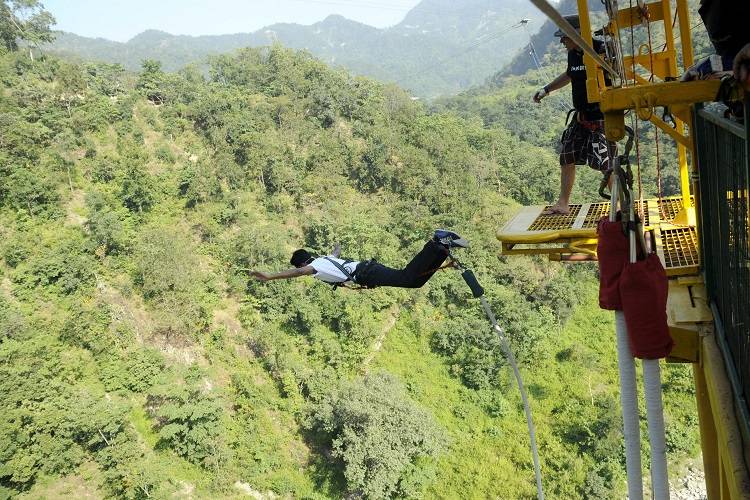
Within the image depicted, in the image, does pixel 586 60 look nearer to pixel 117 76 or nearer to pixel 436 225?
pixel 436 225

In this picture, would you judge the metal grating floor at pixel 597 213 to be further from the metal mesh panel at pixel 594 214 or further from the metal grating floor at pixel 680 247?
the metal grating floor at pixel 680 247

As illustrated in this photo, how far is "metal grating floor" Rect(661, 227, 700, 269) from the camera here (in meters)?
2.57

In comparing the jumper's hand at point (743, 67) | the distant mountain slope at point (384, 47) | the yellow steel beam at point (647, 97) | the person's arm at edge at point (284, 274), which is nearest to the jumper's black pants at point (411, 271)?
the person's arm at edge at point (284, 274)

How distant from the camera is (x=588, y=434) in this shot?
1273 centimetres

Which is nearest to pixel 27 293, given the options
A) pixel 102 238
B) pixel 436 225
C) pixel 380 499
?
pixel 102 238

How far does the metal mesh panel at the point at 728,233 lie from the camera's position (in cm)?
145

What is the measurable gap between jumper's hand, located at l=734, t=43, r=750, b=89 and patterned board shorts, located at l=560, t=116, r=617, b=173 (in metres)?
2.55

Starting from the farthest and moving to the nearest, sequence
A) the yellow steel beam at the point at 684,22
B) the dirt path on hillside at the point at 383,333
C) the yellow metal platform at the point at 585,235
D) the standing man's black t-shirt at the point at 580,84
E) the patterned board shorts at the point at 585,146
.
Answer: the dirt path on hillside at the point at 383,333 < the patterned board shorts at the point at 585,146 < the standing man's black t-shirt at the point at 580,84 < the yellow steel beam at the point at 684,22 < the yellow metal platform at the point at 585,235

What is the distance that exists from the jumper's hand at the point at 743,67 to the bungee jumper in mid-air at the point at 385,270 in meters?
2.37

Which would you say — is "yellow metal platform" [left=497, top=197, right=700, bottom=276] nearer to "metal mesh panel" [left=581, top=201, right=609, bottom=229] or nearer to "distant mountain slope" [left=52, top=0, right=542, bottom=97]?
"metal mesh panel" [left=581, top=201, right=609, bottom=229]

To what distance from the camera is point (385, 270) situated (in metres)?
3.97

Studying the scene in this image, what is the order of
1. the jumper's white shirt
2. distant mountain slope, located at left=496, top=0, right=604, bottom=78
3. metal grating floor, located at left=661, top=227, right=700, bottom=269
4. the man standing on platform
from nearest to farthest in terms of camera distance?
metal grating floor, located at left=661, top=227, right=700, bottom=269, the man standing on platform, the jumper's white shirt, distant mountain slope, located at left=496, top=0, right=604, bottom=78

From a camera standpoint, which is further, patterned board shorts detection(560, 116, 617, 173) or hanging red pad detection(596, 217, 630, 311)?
patterned board shorts detection(560, 116, 617, 173)

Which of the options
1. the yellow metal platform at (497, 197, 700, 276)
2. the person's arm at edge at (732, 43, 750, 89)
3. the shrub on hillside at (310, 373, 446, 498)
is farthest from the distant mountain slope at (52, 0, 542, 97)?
the person's arm at edge at (732, 43, 750, 89)
